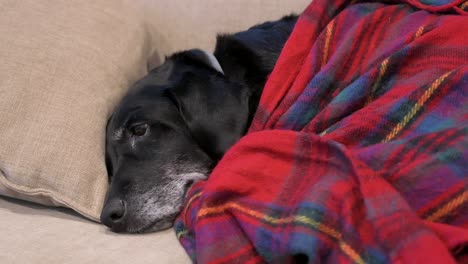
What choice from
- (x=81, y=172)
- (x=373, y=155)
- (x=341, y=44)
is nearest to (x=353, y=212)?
(x=373, y=155)

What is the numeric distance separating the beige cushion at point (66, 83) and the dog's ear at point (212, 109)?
0.74ft

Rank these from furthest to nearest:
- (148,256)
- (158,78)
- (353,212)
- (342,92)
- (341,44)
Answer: (158,78), (341,44), (342,92), (148,256), (353,212)

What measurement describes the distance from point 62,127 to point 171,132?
0.27 m

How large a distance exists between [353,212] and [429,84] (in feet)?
1.18

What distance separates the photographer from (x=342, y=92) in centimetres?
102

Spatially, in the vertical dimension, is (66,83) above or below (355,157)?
below

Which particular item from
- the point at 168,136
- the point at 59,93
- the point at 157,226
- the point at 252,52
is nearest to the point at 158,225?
the point at 157,226

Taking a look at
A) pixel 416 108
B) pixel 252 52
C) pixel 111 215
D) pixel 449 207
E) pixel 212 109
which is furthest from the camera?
pixel 252 52

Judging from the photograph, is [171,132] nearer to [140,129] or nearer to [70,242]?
[140,129]

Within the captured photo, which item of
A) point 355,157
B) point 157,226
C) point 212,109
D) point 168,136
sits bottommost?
point 157,226

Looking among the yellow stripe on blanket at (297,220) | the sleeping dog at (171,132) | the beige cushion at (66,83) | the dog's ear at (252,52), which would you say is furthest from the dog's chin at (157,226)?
the dog's ear at (252,52)

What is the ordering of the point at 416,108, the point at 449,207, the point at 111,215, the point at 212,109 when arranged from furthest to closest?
the point at 212,109 → the point at 111,215 → the point at 416,108 → the point at 449,207

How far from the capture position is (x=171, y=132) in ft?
3.94

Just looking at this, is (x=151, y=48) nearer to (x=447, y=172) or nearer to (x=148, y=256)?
(x=148, y=256)
